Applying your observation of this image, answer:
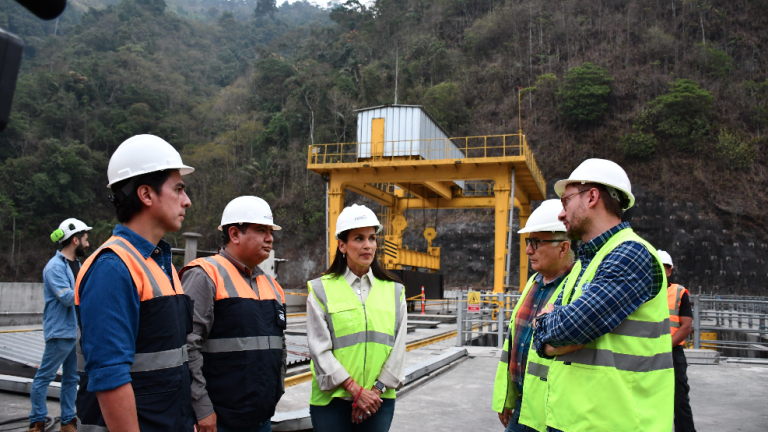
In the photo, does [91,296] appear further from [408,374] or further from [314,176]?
[314,176]

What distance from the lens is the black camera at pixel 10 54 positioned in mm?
972

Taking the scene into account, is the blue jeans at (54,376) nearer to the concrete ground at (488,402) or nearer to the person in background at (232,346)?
the person in background at (232,346)

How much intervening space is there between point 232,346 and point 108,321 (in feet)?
3.30

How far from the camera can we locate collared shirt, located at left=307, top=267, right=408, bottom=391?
2.94 meters

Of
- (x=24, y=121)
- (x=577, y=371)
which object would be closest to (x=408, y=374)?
(x=577, y=371)

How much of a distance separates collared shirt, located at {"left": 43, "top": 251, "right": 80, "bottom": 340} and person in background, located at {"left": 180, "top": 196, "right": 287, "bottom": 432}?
244 centimetres

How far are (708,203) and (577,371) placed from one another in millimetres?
36347

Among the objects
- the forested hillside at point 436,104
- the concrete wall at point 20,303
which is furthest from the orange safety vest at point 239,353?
the forested hillside at point 436,104

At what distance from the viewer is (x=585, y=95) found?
3881 cm

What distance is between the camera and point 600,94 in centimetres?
3872

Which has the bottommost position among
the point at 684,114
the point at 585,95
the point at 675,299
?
the point at 675,299

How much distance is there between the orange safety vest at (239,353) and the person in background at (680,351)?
2880 mm

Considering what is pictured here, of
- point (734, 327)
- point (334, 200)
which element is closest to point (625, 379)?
point (734, 327)

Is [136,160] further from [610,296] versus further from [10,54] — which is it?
[610,296]
